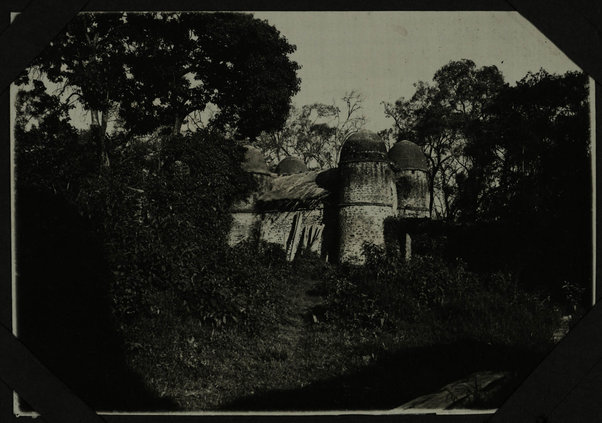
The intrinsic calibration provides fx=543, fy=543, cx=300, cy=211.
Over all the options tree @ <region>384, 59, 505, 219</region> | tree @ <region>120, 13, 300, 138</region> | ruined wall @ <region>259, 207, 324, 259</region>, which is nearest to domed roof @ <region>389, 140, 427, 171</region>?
tree @ <region>384, 59, 505, 219</region>

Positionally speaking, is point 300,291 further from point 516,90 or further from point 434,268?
point 516,90

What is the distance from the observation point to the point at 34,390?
12.1ft

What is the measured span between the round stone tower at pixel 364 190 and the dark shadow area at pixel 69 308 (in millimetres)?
4820

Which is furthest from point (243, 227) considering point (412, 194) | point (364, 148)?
point (412, 194)

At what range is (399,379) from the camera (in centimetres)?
613

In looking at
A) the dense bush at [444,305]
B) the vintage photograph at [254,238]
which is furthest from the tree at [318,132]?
the dense bush at [444,305]

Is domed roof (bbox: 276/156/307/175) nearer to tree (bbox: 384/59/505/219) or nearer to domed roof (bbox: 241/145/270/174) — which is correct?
domed roof (bbox: 241/145/270/174)

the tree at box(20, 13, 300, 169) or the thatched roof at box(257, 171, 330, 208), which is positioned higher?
the tree at box(20, 13, 300, 169)

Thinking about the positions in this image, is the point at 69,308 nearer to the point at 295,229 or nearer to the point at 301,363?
the point at 301,363

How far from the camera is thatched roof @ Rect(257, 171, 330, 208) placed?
12164 mm

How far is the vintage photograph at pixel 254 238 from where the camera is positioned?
20.2 ft

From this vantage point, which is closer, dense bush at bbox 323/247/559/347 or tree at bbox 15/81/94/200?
dense bush at bbox 323/247/559/347

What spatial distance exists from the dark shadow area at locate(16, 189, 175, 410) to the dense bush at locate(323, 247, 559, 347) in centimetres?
285

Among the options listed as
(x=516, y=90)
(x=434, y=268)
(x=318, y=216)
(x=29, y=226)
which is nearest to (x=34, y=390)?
(x=29, y=226)
